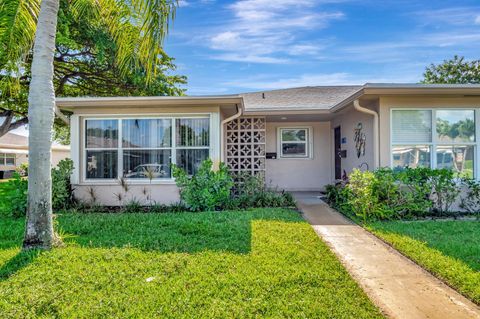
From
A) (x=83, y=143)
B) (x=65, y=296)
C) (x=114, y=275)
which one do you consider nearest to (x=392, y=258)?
(x=114, y=275)

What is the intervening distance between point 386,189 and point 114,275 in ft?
18.6

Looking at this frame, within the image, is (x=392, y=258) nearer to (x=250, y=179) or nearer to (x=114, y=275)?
(x=114, y=275)

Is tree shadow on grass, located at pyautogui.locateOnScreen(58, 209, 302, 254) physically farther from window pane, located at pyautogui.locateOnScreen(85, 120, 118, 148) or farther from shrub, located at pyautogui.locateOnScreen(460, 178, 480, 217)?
shrub, located at pyautogui.locateOnScreen(460, 178, 480, 217)

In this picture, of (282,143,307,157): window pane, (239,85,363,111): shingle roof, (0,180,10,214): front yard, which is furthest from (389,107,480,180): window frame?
(0,180,10,214): front yard

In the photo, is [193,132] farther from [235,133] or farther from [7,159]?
[7,159]

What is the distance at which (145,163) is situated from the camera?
27.6ft

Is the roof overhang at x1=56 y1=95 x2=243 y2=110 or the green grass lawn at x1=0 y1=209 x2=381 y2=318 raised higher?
the roof overhang at x1=56 y1=95 x2=243 y2=110

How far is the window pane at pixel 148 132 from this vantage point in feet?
27.4

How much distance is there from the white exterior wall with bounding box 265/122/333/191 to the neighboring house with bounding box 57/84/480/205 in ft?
2.28

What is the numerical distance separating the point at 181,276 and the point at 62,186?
5633mm

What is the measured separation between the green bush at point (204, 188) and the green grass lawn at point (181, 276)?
6.04 feet

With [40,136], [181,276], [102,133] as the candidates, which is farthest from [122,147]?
[181,276]

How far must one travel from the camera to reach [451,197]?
6859 mm

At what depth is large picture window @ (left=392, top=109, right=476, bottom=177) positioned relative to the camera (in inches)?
295
